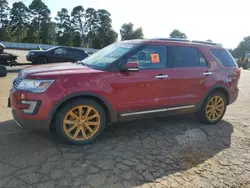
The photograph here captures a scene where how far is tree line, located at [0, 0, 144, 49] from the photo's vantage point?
62.5 meters

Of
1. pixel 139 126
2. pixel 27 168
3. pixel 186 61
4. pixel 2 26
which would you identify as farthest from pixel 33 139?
pixel 2 26

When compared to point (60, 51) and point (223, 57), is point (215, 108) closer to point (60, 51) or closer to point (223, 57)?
point (223, 57)

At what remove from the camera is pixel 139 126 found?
190 inches

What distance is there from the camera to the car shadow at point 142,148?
3.18m

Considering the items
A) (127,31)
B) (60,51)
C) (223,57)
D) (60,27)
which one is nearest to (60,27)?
(60,27)

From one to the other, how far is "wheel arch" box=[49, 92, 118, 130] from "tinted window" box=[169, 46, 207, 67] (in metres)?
1.48

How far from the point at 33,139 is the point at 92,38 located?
67568 mm

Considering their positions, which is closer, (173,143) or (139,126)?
(173,143)

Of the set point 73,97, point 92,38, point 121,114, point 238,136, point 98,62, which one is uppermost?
point 92,38

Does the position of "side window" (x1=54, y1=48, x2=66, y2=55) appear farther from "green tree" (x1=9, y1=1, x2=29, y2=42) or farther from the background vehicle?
"green tree" (x1=9, y1=1, x2=29, y2=42)

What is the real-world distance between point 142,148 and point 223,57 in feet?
9.71

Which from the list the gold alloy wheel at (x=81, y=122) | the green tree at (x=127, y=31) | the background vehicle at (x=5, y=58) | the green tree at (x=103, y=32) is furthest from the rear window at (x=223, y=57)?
the green tree at (x=127, y=31)

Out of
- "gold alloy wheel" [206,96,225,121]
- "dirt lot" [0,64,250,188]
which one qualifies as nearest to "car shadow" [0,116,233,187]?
"dirt lot" [0,64,250,188]

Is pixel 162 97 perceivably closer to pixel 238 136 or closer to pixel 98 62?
pixel 98 62
